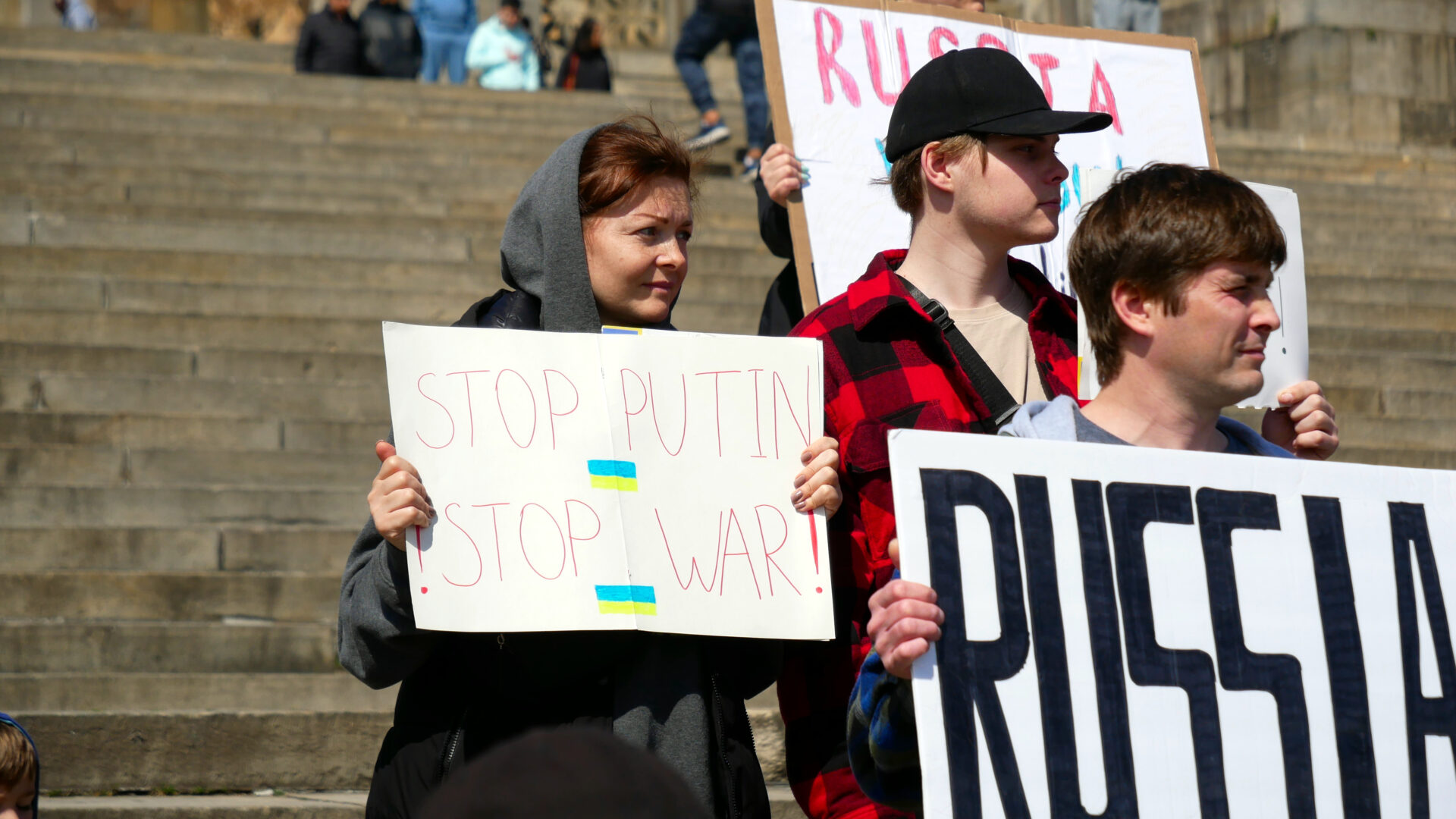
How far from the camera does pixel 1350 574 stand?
2.06 metres

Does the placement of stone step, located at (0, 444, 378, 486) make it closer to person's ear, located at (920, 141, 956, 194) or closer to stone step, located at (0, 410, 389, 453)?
stone step, located at (0, 410, 389, 453)

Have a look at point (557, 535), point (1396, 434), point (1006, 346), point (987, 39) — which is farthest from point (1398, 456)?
point (557, 535)

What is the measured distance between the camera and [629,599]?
2305mm

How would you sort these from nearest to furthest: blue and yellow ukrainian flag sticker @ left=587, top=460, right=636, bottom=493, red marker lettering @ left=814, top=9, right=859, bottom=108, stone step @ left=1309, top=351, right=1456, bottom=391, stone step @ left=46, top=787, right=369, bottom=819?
1. blue and yellow ukrainian flag sticker @ left=587, top=460, right=636, bottom=493
2. red marker lettering @ left=814, top=9, right=859, bottom=108
3. stone step @ left=46, top=787, right=369, bottom=819
4. stone step @ left=1309, top=351, right=1456, bottom=391

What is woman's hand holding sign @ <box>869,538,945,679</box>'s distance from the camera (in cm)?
186

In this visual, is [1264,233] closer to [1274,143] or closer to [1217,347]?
[1217,347]

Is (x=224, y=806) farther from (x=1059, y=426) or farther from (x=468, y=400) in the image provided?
(x=1059, y=426)

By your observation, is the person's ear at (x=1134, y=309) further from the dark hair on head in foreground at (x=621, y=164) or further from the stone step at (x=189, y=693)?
the stone step at (x=189, y=693)

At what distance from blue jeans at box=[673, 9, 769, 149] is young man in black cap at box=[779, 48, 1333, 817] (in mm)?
6624

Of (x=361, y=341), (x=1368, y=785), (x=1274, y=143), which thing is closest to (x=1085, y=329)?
(x=1368, y=785)

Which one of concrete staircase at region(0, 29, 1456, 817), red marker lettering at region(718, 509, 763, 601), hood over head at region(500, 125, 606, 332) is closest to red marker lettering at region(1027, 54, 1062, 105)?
concrete staircase at region(0, 29, 1456, 817)

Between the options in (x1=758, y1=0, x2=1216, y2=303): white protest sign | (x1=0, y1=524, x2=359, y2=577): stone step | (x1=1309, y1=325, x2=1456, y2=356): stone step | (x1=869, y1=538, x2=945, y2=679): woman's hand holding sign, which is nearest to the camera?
(x1=869, y1=538, x2=945, y2=679): woman's hand holding sign

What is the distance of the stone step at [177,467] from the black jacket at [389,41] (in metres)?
7.32

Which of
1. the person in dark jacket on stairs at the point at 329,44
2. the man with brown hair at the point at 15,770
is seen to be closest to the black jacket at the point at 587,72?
the person in dark jacket on stairs at the point at 329,44
